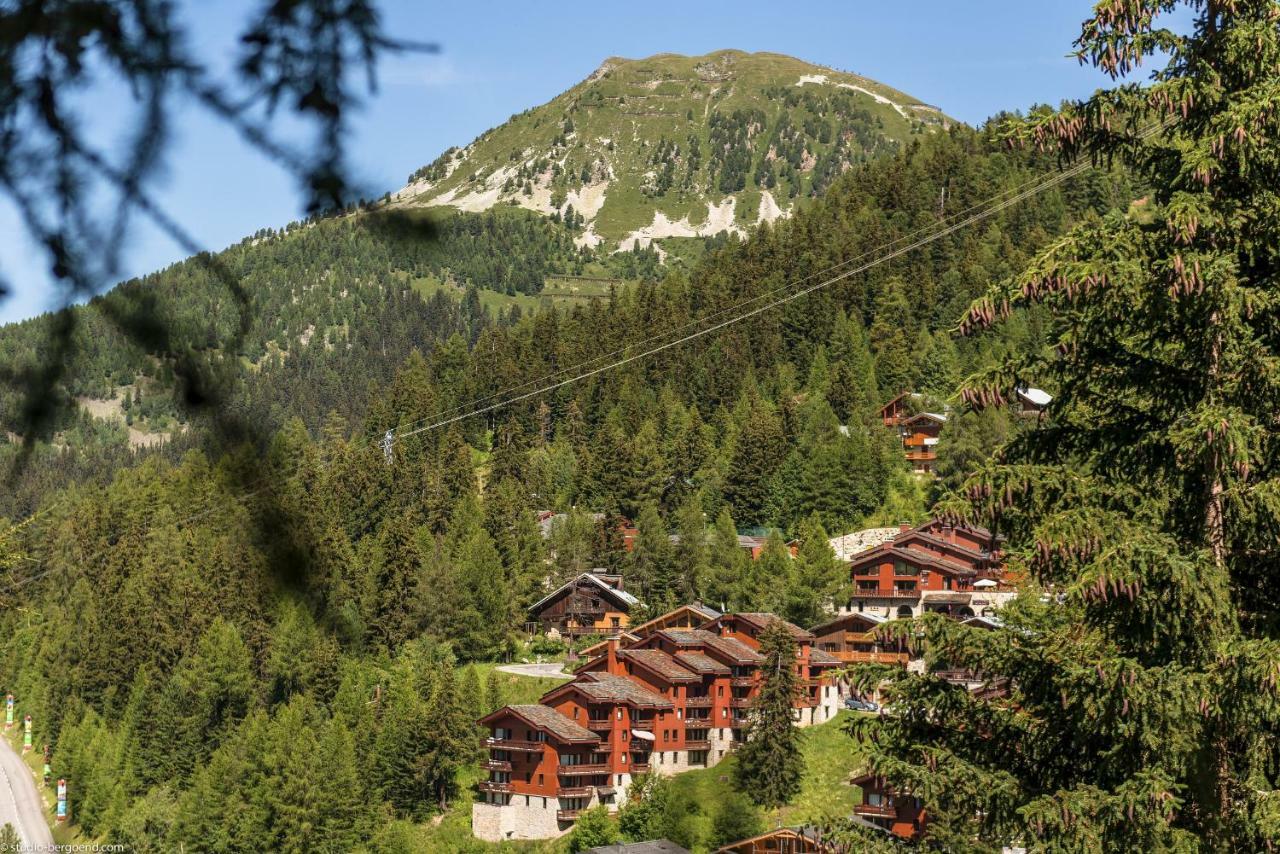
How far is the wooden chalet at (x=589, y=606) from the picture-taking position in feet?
236

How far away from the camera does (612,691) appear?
56.2 meters

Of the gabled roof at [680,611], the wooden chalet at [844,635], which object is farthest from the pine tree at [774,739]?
the gabled roof at [680,611]

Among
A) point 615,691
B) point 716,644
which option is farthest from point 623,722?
point 716,644

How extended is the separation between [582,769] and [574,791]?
892mm

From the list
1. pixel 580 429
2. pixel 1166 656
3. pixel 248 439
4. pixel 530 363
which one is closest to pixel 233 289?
pixel 248 439

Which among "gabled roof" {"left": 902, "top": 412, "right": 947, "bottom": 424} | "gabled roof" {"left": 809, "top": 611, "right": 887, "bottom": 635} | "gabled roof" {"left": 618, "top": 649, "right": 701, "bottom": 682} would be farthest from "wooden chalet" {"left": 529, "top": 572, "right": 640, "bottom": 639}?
"gabled roof" {"left": 902, "top": 412, "right": 947, "bottom": 424}

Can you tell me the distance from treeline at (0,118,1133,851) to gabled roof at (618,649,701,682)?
23.4ft

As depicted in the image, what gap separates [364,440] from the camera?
107 m

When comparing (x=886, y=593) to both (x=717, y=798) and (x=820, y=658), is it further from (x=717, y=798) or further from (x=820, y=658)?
(x=717, y=798)

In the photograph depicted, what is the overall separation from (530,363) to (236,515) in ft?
337

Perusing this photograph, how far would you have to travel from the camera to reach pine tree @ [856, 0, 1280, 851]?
10.9 m

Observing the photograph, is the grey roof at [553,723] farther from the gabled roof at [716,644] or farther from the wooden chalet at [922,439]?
the wooden chalet at [922,439]

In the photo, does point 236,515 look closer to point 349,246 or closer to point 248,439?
point 248,439

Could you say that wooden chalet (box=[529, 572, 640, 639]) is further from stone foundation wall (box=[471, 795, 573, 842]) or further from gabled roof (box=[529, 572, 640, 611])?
stone foundation wall (box=[471, 795, 573, 842])
